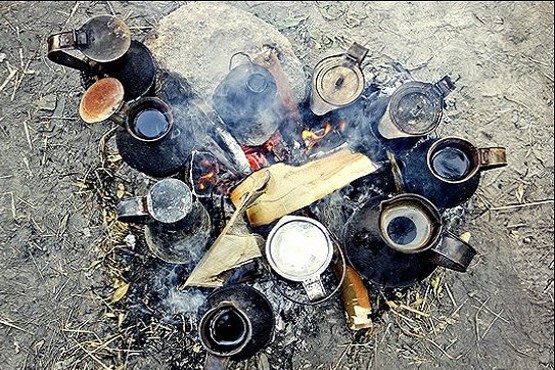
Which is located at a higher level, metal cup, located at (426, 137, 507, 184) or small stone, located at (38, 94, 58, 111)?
metal cup, located at (426, 137, 507, 184)

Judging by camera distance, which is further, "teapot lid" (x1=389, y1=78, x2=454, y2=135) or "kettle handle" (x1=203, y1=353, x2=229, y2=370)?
"teapot lid" (x1=389, y1=78, x2=454, y2=135)

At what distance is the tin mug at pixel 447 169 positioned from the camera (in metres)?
3.07

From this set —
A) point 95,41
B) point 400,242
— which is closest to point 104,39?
point 95,41

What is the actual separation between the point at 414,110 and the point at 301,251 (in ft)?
3.10

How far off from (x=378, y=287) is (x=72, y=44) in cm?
204

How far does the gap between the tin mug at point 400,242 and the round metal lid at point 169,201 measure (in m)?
0.83

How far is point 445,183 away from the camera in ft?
10.1

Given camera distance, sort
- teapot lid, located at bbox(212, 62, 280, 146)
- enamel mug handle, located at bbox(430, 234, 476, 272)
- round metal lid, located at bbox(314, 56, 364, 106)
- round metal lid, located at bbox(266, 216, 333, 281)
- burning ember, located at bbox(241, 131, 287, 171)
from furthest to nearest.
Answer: burning ember, located at bbox(241, 131, 287, 171)
round metal lid, located at bbox(314, 56, 364, 106)
teapot lid, located at bbox(212, 62, 280, 146)
round metal lid, located at bbox(266, 216, 333, 281)
enamel mug handle, located at bbox(430, 234, 476, 272)

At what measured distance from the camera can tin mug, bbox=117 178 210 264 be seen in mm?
2930

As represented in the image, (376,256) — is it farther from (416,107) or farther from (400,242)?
(416,107)

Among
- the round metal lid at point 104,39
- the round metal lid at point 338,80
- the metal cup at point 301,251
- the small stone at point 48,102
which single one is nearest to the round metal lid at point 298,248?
the metal cup at point 301,251

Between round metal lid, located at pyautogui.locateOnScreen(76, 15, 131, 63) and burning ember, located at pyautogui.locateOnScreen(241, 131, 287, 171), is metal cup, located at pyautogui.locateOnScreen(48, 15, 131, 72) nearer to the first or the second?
round metal lid, located at pyautogui.locateOnScreen(76, 15, 131, 63)

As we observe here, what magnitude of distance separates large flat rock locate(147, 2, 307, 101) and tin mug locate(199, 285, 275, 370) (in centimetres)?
119

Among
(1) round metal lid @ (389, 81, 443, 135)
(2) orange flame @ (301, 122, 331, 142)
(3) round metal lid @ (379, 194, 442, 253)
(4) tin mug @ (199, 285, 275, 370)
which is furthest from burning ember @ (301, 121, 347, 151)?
(4) tin mug @ (199, 285, 275, 370)
